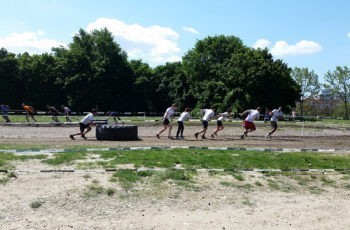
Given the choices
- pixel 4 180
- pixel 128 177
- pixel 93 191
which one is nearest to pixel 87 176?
pixel 128 177

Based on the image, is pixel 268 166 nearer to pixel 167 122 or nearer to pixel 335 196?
pixel 335 196

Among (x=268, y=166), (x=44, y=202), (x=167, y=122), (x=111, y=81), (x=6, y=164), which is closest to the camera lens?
(x=44, y=202)

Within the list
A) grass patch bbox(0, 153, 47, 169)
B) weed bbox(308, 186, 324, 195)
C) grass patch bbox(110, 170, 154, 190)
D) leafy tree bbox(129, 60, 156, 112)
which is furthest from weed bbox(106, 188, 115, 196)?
leafy tree bbox(129, 60, 156, 112)

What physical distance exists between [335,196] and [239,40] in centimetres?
6615

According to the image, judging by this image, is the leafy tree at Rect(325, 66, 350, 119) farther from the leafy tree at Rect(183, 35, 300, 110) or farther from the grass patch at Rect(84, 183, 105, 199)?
the grass patch at Rect(84, 183, 105, 199)

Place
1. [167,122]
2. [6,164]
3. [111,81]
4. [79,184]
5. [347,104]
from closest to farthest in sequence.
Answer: [79,184] → [6,164] → [167,122] → [111,81] → [347,104]

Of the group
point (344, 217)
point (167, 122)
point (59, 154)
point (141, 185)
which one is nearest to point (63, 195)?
point (141, 185)

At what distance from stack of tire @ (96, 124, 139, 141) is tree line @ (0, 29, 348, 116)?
139ft

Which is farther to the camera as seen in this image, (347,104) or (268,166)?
(347,104)

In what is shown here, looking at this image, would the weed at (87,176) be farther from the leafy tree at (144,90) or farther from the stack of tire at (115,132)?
the leafy tree at (144,90)

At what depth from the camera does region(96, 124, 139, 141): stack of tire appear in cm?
2044

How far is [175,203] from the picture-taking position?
9.14 meters

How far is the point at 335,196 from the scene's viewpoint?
1047 cm

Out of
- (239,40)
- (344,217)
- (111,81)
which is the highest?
(239,40)
